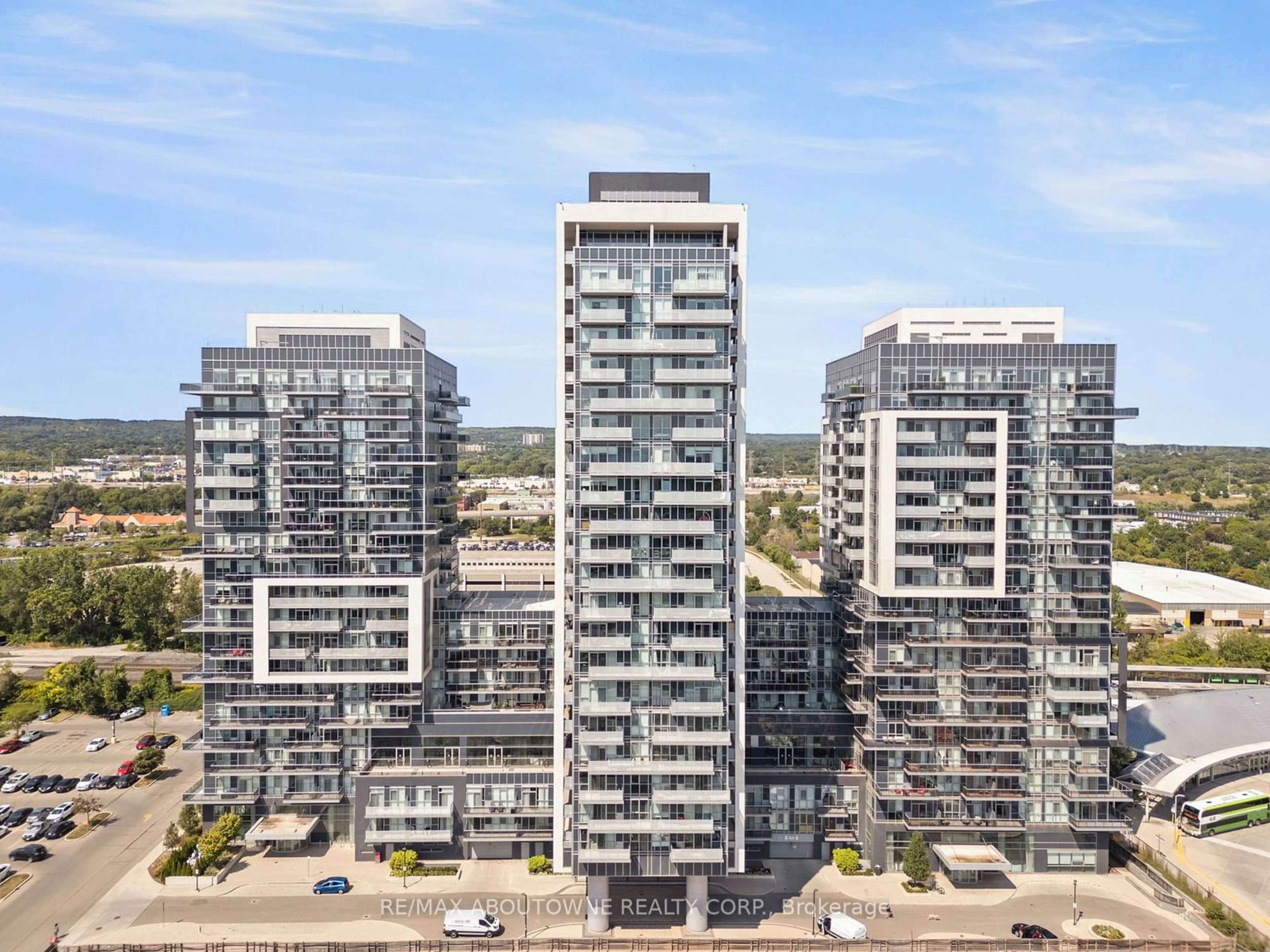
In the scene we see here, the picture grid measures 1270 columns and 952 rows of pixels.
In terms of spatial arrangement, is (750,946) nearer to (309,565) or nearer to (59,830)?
(309,565)

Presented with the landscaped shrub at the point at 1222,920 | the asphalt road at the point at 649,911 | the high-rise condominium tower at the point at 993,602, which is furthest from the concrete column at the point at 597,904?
the landscaped shrub at the point at 1222,920

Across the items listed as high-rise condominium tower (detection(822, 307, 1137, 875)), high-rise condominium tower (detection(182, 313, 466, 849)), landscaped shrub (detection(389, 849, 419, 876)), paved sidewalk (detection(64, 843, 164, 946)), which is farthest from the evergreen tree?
paved sidewalk (detection(64, 843, 164, 946))

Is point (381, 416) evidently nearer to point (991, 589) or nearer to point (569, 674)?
point (569, 674)

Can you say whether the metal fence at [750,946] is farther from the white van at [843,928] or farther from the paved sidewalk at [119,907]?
the paved sidewalk at [119,907]

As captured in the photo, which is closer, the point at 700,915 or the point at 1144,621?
the point at 700,915

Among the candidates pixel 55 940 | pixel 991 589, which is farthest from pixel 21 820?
pixel 991 589
